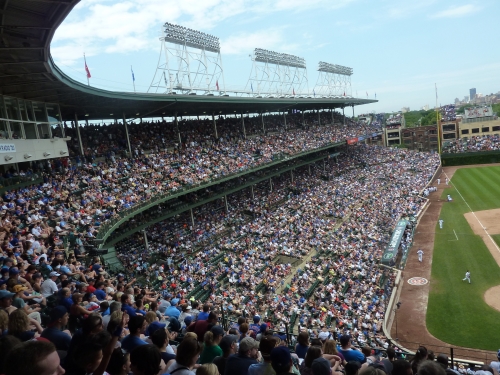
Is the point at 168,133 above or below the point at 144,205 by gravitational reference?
above

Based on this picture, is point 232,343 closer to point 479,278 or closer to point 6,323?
point 6,323

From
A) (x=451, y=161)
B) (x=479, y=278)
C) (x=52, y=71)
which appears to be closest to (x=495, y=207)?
(x=479, y=278)

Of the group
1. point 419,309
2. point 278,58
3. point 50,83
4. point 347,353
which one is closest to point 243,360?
point 347,353

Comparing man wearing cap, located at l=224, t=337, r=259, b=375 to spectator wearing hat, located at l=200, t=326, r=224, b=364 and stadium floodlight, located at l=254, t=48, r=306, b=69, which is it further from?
stadium floodlight, located at l=254, t=48, r=306, b=69

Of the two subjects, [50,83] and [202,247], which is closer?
[50,83]

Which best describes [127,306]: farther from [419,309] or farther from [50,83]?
[419,309]

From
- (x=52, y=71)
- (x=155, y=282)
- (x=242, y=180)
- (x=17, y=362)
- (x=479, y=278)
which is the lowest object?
(x=479, y=278)
